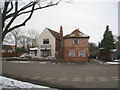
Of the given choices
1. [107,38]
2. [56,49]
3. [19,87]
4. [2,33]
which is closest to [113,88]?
[19,87]

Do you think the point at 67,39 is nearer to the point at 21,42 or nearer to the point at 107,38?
the point at 107,38

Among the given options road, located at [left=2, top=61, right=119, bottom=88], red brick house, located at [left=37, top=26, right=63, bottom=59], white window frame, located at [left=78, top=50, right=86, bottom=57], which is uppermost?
red brick house, located at [left=37, top=26, right=63, bottom=59]

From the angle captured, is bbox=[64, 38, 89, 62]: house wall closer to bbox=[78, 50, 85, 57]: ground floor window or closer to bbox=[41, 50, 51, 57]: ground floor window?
bbox=[78, 50, 85, 57]: ground floor window

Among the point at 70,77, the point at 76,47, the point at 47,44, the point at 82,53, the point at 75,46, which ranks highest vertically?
the point at 47,44

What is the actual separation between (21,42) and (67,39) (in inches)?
1594

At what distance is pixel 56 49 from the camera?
5209 centimetres

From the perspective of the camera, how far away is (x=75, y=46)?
4497 cm

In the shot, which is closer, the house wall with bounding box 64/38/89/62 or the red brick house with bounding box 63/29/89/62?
the house wall with bounding box 64/38/89/62

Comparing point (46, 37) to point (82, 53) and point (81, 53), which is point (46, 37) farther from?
point (82, 53)

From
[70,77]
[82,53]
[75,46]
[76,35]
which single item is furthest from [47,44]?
[70,77]

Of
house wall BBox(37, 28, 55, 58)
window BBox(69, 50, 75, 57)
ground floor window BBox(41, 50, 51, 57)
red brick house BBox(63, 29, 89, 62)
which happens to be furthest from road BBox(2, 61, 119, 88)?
ground floor window BBox(41, 50, 51, 57)

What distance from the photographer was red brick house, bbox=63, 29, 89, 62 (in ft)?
146

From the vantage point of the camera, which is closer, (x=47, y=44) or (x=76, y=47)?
(x=76, y=47)

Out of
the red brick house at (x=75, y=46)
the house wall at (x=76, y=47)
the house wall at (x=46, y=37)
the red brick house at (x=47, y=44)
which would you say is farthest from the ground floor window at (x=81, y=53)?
the house wall at (x=46, y=37)
